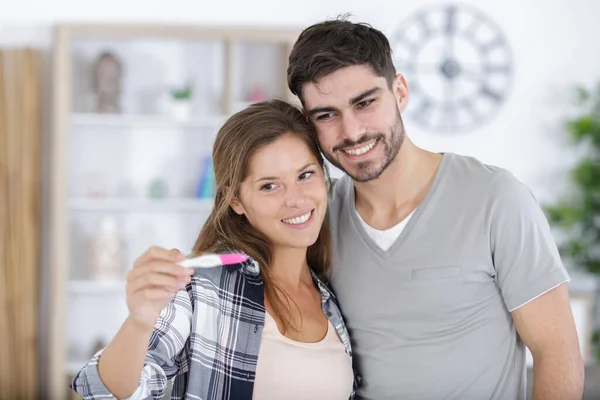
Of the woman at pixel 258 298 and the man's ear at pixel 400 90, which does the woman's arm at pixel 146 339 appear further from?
the man's ear at pixel 400 90

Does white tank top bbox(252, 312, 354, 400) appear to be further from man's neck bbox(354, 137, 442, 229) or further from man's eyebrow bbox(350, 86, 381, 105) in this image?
man's eyebrow bbox(350, 86, 381, 105)

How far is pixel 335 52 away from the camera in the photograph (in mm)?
2059

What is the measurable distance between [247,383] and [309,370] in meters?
0.16

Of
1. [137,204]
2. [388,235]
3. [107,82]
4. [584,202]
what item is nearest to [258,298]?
[388,235]

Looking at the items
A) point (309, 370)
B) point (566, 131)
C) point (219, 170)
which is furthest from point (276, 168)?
point (566, 131)

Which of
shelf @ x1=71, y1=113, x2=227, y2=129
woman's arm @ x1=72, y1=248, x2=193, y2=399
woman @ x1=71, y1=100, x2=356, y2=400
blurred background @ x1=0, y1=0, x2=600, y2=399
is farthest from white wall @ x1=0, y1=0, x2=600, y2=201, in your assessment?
woman's arm @ x1=72, y1=248, x2=193, y2=399

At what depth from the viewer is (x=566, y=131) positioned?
16.8 feet

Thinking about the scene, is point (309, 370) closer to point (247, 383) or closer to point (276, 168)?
point (247, 383)

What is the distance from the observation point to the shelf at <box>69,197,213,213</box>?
4.75 metres

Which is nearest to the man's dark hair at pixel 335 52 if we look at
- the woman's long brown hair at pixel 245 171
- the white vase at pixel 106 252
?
the woman's long brown hair at pixel 245 171

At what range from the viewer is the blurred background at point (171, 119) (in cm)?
466

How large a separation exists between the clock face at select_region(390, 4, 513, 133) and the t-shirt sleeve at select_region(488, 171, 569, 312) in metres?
3.16

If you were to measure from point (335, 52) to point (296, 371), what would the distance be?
80cm

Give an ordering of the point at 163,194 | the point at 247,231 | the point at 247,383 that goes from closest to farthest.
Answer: the point at 247,383, the point at 247,231, the point at 163,194
